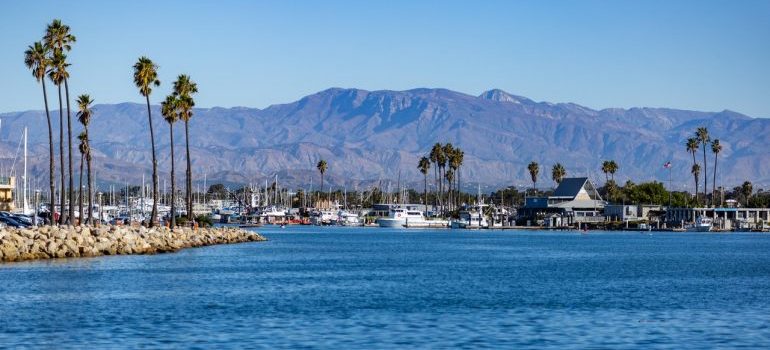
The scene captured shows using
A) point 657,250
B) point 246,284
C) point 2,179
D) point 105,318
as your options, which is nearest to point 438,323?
point 105,318

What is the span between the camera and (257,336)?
36281 mm

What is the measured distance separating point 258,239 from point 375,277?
188 feet

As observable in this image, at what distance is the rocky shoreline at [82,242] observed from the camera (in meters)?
72.6

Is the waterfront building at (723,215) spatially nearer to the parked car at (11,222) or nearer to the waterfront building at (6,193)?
the waterfront building at (6,193)

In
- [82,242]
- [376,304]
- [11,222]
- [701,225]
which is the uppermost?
[11,222]

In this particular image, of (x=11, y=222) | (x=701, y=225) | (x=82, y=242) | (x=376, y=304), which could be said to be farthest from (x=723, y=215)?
(x=376, y=304)

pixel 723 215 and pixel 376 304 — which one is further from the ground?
pixel 723 215

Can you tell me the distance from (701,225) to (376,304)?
145113 millimetres

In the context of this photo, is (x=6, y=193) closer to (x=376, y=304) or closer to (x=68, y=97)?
(x=68, y=97)

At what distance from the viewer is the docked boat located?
18338 cm

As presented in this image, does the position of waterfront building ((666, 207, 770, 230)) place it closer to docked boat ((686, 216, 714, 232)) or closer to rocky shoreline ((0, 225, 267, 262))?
docked boat ((686, 216, 714, 232))

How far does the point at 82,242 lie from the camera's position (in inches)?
3027

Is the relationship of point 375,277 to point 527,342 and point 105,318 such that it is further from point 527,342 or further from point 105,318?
point 527,342

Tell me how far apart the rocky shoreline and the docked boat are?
106878 mm
